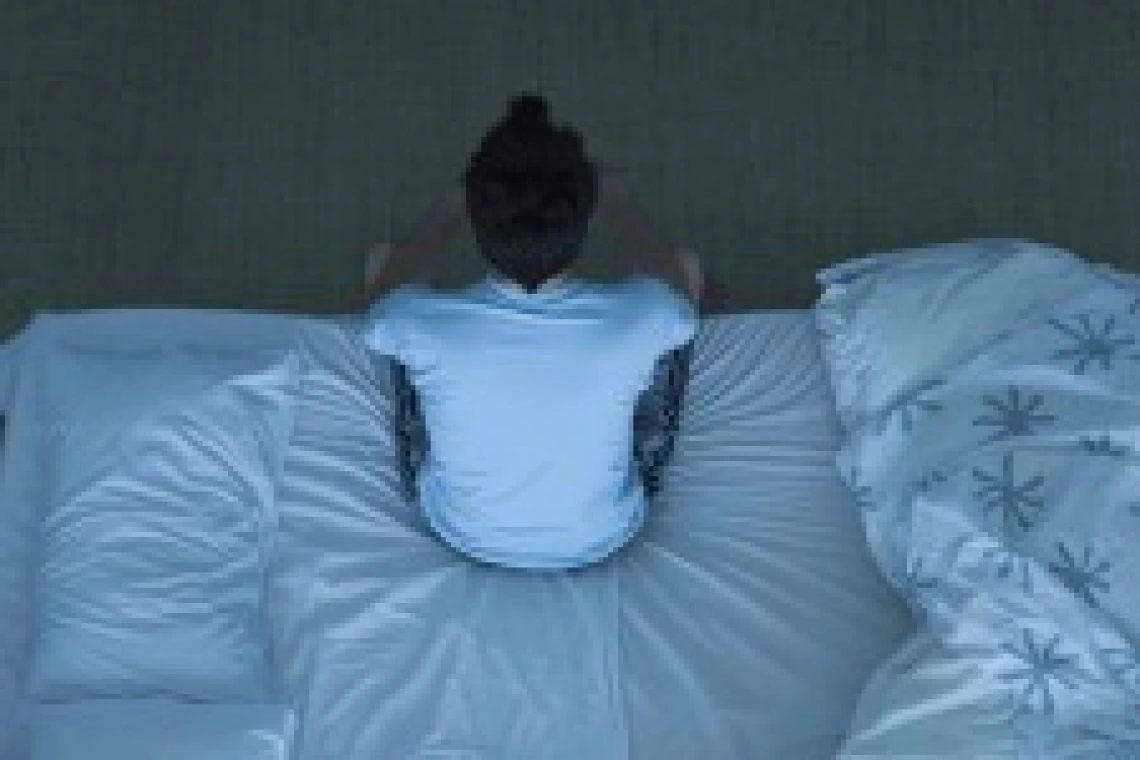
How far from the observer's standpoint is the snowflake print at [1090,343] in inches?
63.6

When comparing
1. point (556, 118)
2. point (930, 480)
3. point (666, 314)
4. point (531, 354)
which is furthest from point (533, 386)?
point (556, 118)

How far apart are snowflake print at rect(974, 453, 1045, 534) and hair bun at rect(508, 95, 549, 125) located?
1.97ft

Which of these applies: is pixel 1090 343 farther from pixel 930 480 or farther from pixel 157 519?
pixel 157 519

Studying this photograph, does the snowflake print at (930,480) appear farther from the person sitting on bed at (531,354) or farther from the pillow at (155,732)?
the pillow at (155,732)

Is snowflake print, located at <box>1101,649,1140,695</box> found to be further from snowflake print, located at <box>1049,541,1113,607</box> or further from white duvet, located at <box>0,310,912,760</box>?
white duvet, located at <box>0,310,912,760</box>

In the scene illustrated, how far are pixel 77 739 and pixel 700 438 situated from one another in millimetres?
790

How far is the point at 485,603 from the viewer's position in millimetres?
1650

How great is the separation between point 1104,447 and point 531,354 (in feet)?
2.04

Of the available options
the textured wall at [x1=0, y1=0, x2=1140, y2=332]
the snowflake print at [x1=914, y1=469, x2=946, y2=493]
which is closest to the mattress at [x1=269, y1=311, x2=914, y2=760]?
the snowflake print at [x1=914, y1=469, x2=946, y2=493]

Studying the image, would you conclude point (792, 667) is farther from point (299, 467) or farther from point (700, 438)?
point (299, 467)

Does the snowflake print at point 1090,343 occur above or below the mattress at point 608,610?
above

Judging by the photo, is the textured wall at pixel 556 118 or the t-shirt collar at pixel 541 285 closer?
the t-shirt collar at pixel 541 285

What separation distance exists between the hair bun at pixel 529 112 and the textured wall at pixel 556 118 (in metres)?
0.72

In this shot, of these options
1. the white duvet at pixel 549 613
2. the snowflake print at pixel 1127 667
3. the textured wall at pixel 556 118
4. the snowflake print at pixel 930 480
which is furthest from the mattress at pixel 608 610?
the textured wall at pixel 556 118
